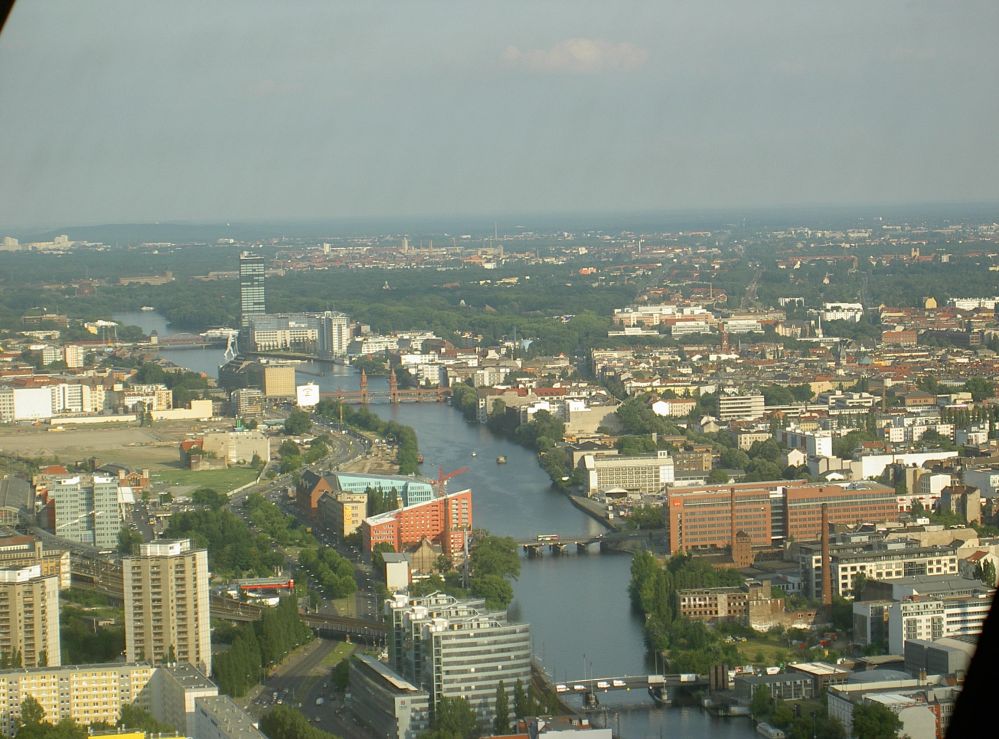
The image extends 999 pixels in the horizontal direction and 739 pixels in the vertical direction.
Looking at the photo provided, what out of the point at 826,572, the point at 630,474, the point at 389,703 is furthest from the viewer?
the point at 630,474

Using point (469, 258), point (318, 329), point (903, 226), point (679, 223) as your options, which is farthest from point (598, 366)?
point (679, 223)

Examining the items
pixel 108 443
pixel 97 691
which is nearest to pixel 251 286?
pixel 108 443

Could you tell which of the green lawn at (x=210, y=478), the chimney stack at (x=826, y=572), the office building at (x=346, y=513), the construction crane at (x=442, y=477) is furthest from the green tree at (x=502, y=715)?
the green lawn at (x=210, y=478)

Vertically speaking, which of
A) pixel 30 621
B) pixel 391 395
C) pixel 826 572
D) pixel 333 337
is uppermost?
pixel 30 621

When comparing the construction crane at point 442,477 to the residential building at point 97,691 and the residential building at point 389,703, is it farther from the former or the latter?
the residential building at point 97,691

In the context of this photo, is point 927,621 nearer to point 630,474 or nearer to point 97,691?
point 97,691
